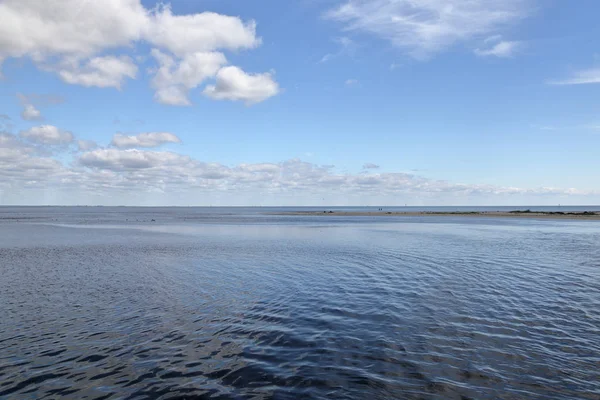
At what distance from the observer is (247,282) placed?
2248 cm

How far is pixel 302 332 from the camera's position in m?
13.6

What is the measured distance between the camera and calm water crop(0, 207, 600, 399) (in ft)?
31.8

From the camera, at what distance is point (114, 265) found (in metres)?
29.1

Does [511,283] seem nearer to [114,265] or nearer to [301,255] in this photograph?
[301,255]

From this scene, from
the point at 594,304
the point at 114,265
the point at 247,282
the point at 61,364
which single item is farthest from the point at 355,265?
the point at 61,364

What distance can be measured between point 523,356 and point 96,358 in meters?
13.3

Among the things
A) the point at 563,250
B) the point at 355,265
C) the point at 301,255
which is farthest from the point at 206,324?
the point at 563,250

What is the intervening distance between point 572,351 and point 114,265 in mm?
29360

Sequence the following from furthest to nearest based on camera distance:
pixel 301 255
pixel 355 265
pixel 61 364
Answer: pixel 301 255 < pixel 355 265 < pixel 61 364

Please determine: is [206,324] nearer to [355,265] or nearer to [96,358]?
[96,358]

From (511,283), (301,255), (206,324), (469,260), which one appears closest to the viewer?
(206,324)

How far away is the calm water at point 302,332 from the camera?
9.68 metres

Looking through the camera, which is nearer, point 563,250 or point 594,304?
point 594,304

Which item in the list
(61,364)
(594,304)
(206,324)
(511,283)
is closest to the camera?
(61,364)
